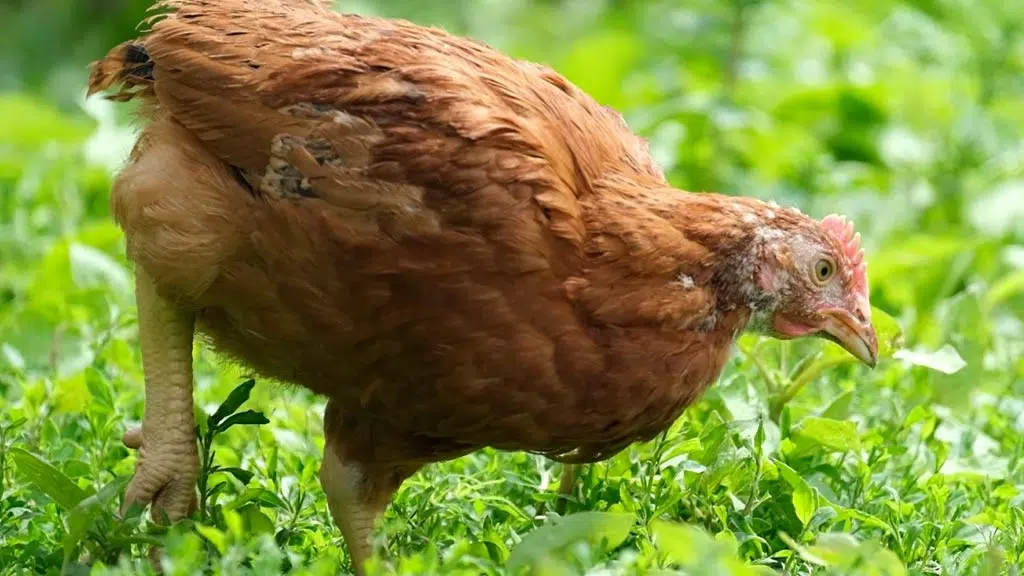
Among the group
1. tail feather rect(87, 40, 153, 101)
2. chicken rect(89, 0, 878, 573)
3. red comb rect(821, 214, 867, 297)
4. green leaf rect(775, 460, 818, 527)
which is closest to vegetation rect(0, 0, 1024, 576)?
green leaf rect(775, 460, 818, 527)

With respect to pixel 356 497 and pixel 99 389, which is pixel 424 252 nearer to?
pixel 356 497

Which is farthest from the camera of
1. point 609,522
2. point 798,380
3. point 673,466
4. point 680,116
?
point 680,116

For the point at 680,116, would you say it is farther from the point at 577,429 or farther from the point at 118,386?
the point at 577,429

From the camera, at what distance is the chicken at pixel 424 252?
3.19m

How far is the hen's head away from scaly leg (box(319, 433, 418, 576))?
917 millimetres

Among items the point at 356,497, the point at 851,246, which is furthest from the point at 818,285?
the point at 356,497

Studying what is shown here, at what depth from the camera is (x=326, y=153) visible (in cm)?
326

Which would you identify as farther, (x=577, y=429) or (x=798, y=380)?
(x=798, y=380)

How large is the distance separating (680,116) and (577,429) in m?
3.53

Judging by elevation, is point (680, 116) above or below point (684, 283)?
below

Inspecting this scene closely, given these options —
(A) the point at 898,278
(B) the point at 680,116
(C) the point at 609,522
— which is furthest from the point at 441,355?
(B) the point at 680,116

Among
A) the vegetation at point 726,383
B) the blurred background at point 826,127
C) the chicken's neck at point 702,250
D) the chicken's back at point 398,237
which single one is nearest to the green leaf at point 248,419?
the vegetation at point 726,383

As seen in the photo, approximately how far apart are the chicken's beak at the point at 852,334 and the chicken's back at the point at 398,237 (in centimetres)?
29

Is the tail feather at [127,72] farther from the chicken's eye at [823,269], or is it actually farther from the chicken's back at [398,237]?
the chicken's eye at [823,269]
